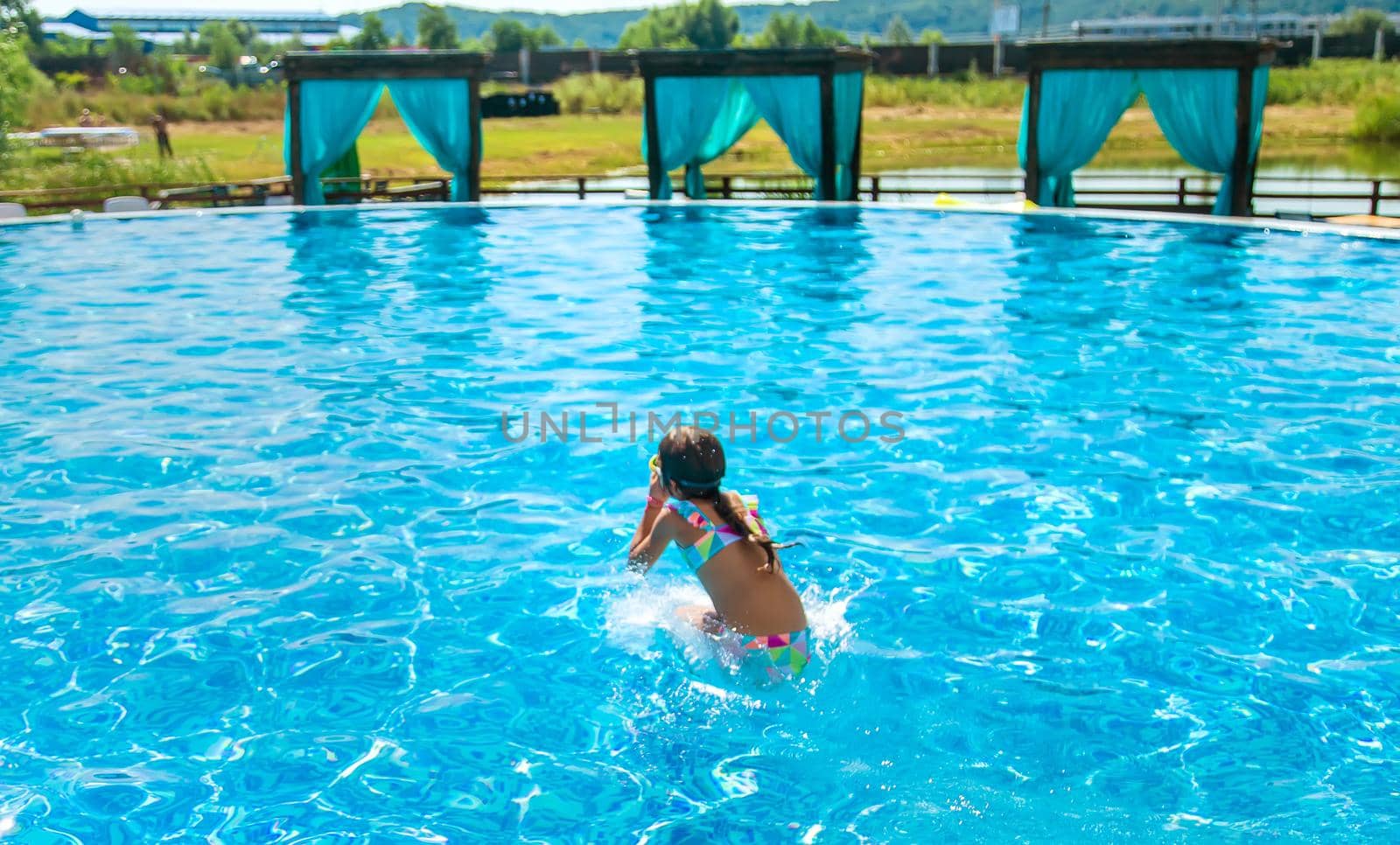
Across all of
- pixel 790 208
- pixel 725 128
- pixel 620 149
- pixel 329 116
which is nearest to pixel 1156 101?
pixel 790 208

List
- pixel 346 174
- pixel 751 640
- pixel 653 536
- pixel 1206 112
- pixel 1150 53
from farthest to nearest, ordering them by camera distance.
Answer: pixel 346 174
pixel 1150 53
pixel 1206 112
pixel 653 536
pixel 751 640

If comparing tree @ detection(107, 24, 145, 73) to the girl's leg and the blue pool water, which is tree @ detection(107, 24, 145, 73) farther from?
the girl's leg

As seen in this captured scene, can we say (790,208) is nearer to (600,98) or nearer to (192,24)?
(600,98)

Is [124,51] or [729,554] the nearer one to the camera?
[729,554]

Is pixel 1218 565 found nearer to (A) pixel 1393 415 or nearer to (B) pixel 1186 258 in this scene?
(A) pixel 1393 415

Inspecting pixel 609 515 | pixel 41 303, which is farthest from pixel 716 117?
pixel 609 515

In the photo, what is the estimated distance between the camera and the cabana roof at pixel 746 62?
17.5 m

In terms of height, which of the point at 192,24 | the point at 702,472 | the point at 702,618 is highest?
the point at 192,24

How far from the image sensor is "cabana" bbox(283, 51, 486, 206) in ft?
58.5

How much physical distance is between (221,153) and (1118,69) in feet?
91.6

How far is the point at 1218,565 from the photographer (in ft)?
18.9

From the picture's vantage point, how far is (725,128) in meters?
18.6

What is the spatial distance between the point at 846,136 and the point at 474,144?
5502mm

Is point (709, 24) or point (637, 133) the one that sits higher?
point (709, 24)
